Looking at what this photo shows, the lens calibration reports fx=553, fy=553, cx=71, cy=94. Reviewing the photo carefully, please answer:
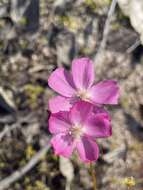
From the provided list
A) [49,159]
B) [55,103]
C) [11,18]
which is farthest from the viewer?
[11,18]

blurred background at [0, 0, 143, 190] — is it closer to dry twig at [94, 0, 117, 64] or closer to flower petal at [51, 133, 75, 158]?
dry twig at [94, 0, 117, 64]

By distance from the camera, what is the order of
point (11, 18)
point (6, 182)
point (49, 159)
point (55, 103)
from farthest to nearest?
1. point (11, 18)
2. point (49, 159)
3. point (6, 182)
4. point (55, 103)

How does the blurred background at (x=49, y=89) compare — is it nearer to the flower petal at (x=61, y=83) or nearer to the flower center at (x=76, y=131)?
the flower petal at (x=61, y=83)

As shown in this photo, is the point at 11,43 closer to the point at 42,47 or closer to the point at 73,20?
the point at 42,47

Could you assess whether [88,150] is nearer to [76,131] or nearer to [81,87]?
[76,131]

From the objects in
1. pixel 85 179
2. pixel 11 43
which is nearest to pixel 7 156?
pixel 85 179

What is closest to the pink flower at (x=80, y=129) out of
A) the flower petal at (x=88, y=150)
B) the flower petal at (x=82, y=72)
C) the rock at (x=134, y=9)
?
the flower petal at (x=88, y=150)

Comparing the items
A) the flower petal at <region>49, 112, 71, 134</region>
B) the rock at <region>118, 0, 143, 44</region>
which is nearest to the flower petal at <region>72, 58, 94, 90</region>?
the flower petal at <region>49, 112, 71, 134</region>

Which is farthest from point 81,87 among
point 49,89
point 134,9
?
point 49,89
